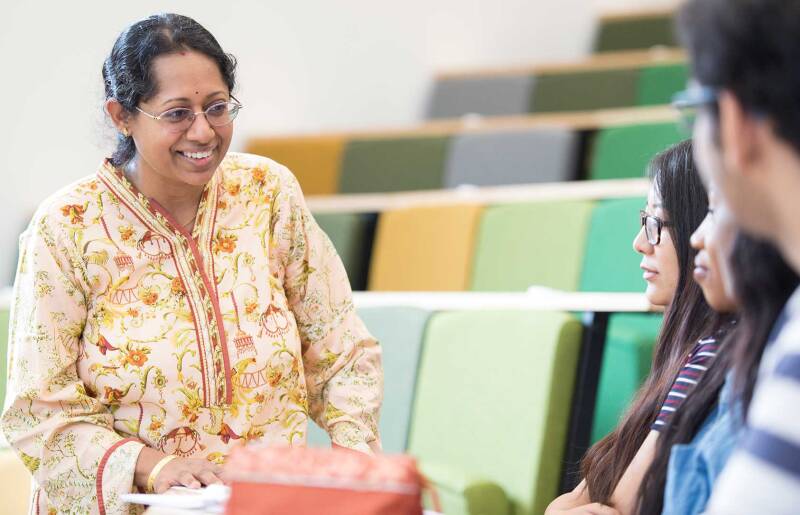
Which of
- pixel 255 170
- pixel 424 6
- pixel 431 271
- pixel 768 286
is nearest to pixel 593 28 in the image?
pixel 424 6

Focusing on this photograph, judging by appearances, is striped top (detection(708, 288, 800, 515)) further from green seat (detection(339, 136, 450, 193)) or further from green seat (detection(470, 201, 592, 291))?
green seat (detection(339, 136, 450, 193))

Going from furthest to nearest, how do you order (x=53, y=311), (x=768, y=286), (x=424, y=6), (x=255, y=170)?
(x=424, y=6) → (x=255, y=170) → (x=53, y=311) → (x=768, y=286)

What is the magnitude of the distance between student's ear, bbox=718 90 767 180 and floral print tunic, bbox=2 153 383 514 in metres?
0.98

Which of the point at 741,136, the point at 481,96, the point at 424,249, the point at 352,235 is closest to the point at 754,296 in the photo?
the point at 741,136

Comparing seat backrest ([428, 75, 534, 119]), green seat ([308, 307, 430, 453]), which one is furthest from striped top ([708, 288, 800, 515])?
seat backrest ([428, 75, 534, 119])

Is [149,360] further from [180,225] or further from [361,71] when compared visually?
[361,71]

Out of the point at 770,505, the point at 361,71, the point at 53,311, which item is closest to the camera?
the point at 770,505

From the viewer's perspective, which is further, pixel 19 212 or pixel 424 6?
pixel 424 6

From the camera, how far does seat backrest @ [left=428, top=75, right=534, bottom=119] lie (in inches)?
191

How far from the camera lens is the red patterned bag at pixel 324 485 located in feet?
3.61

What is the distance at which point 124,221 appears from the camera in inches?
68.8

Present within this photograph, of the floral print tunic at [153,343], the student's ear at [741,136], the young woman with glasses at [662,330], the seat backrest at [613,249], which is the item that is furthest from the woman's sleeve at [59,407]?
the seat backrest at [613,249]

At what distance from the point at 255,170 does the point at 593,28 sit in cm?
455

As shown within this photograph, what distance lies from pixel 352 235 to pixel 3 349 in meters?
1.08
